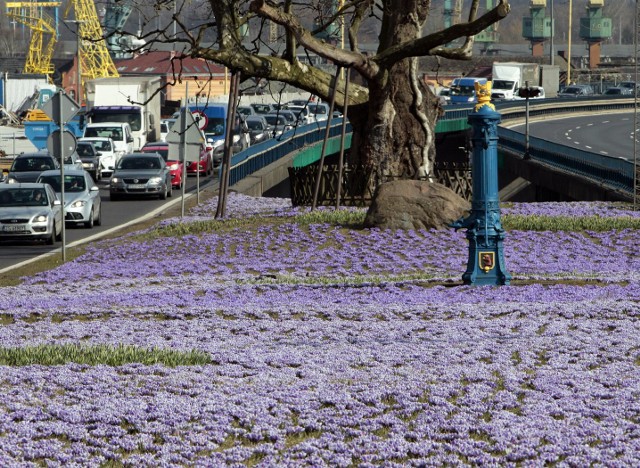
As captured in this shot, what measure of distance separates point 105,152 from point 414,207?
100.0 ft

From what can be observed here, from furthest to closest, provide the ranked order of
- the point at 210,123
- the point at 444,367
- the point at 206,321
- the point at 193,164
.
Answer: the point at 210,123
the point at 193,164
the point at 206,321
the point at 444,367

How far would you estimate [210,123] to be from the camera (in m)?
64.3

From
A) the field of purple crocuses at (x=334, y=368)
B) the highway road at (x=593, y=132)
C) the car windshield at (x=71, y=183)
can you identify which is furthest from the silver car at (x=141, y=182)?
the highway road at (x=593, y=132)

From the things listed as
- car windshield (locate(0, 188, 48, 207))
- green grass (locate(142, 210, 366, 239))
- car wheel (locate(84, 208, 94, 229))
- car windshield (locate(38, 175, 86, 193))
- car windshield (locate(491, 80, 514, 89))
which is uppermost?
car windshield (locate(491, 80, 514, 89))

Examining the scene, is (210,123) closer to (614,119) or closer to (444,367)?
(614,119)

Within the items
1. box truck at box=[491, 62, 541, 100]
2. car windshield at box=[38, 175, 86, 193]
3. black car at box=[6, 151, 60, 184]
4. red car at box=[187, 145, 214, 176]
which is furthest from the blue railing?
box truck at box=[491, 62, 541, 100]

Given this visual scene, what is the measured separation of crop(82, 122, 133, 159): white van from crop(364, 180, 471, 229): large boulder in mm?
31890

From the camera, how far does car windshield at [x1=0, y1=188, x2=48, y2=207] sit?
31.5 meters

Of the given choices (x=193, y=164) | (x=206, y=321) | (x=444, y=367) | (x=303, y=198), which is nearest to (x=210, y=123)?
(x=193, y=164)

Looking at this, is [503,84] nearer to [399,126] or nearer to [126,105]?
[126,105]

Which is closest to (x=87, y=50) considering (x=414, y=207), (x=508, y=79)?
(x=508, y=79)

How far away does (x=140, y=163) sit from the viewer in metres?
44.7

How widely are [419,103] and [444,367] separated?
67.7 feet

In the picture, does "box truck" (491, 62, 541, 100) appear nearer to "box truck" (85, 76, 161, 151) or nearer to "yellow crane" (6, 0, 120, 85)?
"yellow crane" (6, 0, 120, 85)
